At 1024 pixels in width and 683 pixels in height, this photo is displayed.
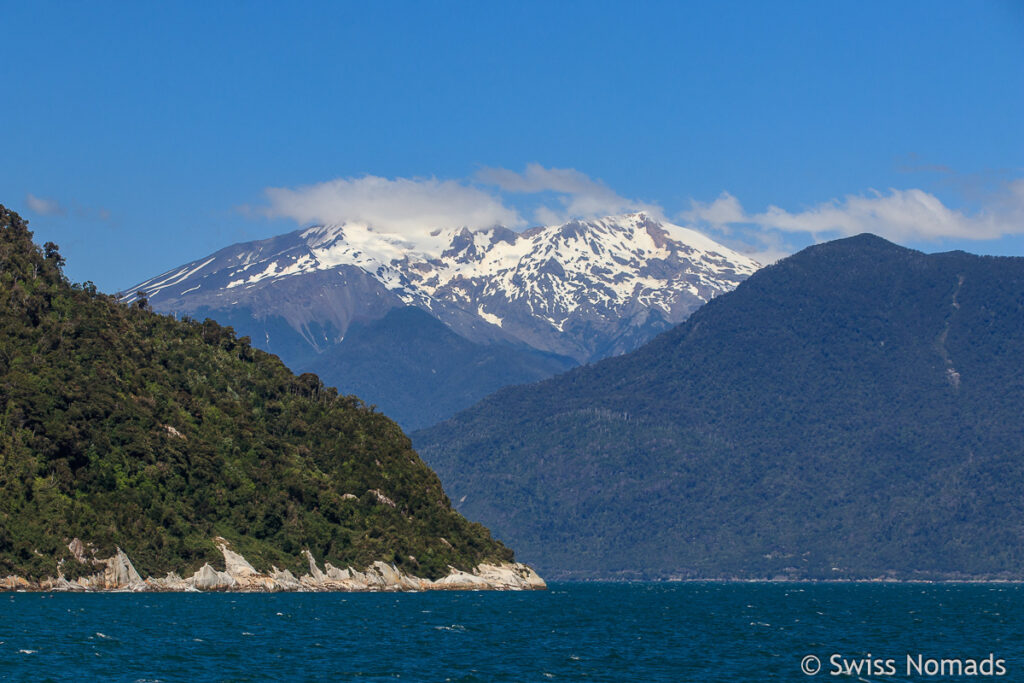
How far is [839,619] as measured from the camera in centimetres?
18738

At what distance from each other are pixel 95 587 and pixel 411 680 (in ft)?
323

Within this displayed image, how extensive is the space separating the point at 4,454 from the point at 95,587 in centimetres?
2018

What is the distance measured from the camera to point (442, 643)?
13338 cm

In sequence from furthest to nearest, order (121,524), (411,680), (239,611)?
(121,524), (239,611), (411,680)

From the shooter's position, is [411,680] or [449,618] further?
[449,618]

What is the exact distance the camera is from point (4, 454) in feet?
635

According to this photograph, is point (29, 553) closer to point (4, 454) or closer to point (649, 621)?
point (4, 454)

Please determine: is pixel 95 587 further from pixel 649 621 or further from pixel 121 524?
pixel 649 621

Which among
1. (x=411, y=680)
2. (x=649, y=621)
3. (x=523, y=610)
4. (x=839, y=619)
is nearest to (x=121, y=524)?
(x=523, y=610)

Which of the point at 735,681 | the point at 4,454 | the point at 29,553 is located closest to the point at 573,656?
the point at 735,681

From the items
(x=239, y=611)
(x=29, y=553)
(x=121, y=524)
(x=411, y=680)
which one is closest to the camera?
(x=411, y=680)

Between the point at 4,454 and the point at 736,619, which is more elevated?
the point at 4,454

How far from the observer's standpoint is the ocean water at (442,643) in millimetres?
109188

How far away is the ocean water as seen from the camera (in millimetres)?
109188
